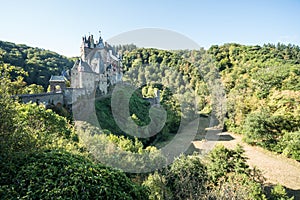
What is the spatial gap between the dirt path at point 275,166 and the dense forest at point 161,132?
726 millimetres

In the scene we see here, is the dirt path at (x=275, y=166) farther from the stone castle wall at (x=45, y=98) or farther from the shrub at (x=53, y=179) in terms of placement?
the stone castle wall at (x=45, y=98)

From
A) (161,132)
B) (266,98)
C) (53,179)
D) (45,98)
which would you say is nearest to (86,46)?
(45,98)

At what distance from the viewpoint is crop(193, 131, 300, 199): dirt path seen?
11.9 meters

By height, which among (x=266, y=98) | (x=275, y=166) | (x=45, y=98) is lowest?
(x=275, y=166)

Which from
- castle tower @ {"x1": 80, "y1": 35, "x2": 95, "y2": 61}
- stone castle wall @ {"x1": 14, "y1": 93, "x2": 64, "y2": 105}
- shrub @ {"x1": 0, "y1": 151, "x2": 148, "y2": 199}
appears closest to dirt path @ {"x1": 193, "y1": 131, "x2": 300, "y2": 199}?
shrub @ {"x1": 0, "y1": 151, "x2": 148, "y2": 199}

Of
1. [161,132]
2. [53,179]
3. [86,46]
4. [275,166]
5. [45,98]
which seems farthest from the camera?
[86,46]

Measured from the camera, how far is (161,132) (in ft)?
70.9

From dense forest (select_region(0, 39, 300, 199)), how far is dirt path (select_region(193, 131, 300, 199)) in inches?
28.6

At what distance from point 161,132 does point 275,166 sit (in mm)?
10984

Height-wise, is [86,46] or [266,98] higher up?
[86,46]

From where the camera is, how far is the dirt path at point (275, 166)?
11891 mm

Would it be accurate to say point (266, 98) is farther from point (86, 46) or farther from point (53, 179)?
point (53, 179)

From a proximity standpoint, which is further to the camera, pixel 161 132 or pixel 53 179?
pixel 161 132

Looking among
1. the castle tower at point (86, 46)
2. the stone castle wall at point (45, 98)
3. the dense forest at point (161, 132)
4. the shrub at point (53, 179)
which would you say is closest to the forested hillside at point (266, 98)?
the dense forest at point (161, 132)
